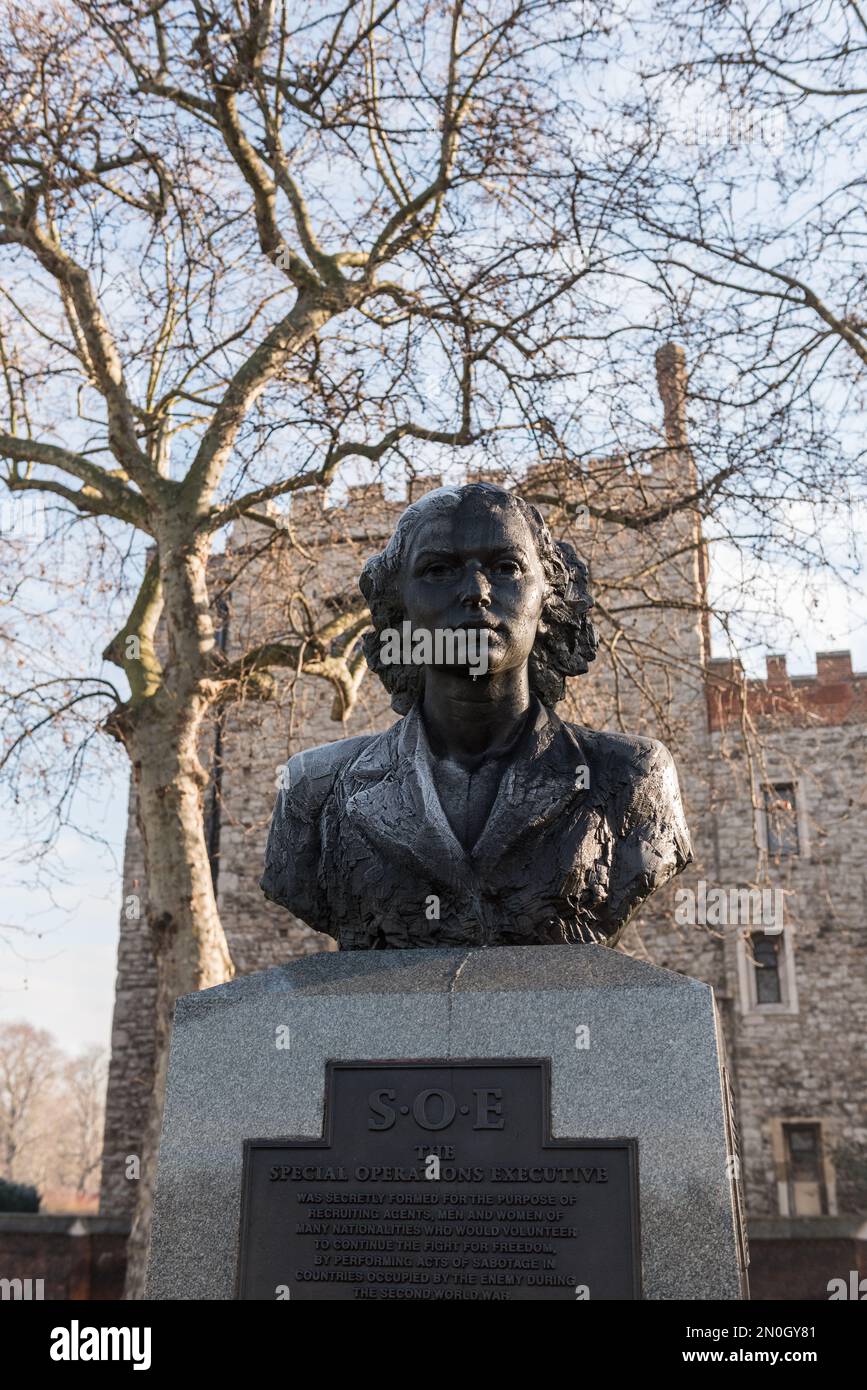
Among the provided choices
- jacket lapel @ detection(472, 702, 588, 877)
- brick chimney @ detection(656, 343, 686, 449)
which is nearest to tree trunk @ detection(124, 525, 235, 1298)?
brick chimney @ detection(656, 343, 686, 449)

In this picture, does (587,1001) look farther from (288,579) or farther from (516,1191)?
(288,579)

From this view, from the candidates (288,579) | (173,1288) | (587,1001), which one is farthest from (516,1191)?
(288,579)

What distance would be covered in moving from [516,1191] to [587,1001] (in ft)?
1.48

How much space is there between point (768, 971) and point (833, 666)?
4.91 meters

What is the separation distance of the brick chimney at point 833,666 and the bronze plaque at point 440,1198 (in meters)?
20.1

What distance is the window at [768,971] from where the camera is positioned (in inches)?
883

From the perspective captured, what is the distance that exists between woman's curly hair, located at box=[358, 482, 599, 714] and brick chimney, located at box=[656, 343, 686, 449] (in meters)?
7.78

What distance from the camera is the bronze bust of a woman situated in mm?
3830

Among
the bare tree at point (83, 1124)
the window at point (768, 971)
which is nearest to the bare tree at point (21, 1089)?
the bare tree at point (83, 1124)

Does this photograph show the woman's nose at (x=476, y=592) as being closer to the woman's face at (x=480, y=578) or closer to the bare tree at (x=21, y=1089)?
the woman's face at (x=480, y=578)

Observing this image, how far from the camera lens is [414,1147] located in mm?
3258

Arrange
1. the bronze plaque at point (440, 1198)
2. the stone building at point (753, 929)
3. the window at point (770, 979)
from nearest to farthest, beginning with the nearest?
the bronze plaque at point (440, 1198) < the stone building at point (753, 929) < the window at point (770, 979)
